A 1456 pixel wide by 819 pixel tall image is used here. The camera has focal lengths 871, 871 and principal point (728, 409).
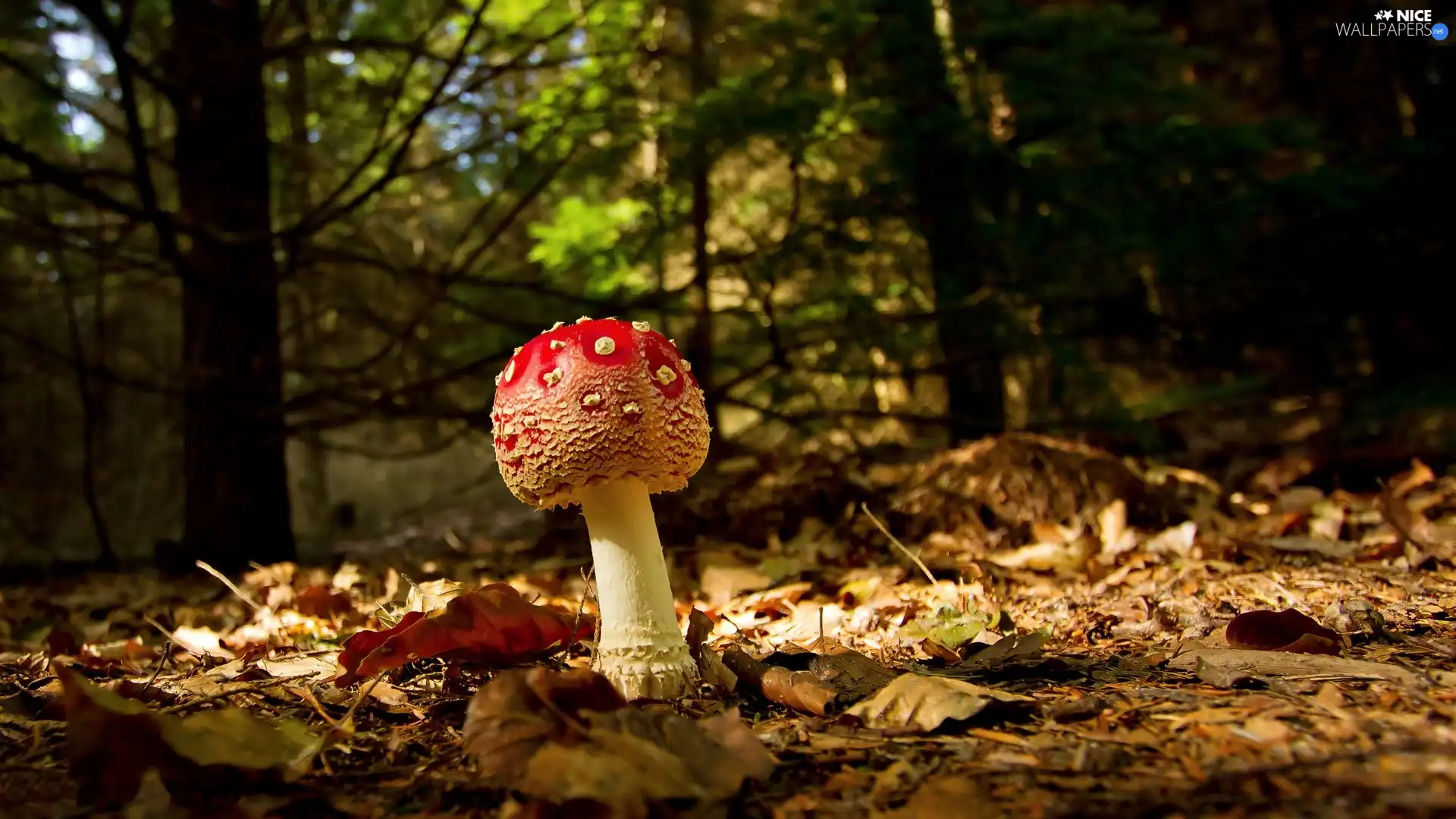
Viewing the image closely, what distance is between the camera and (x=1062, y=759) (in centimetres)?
127

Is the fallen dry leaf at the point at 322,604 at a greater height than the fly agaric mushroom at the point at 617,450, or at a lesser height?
lesser

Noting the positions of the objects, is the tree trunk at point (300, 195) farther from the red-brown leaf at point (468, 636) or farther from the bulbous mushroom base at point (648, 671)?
the bulbous mushroom base at point (648, 671)

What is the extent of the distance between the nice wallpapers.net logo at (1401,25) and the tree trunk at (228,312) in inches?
270

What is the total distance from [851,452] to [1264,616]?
10.2 feet

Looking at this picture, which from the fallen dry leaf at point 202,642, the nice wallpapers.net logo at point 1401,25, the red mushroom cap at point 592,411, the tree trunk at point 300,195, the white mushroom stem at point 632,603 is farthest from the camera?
the nice wallpapers.net logo at point 1401,25

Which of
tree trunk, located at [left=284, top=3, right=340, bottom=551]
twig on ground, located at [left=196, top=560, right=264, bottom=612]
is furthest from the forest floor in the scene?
tree trunk, located at [left=284, top=3, right=340, bottom=551]

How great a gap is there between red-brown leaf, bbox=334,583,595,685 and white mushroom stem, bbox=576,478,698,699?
18cm

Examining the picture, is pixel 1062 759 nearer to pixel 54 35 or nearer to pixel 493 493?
pixel 54 35

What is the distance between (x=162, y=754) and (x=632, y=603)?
0.86 m

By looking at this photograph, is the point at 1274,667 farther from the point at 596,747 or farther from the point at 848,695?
the point at 596,747

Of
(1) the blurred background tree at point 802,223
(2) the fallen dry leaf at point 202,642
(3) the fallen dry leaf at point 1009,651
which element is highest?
(1) the blurred background tree at point 802,223

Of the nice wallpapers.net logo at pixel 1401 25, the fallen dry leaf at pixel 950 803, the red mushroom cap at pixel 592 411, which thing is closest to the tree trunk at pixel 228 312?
the red mushroom cap at pixel 592 411

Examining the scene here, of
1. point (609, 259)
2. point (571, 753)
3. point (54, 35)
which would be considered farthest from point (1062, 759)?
point (54, 35)

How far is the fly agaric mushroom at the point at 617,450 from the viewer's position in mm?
1736
